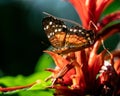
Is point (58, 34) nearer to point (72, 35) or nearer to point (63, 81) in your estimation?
point (72, 35)

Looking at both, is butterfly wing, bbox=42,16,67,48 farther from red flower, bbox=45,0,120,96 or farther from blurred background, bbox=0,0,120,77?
blurred background, bbox=0,0,120,77

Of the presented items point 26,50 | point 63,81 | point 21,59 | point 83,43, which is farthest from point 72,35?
point 26,50

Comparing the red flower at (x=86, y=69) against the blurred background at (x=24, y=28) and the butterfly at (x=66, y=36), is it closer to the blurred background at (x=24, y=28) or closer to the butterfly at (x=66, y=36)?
the butterfly at (x=66, y=36)

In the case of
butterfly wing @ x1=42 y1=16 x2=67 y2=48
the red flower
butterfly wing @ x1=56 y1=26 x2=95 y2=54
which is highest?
butterfly wing @ x1=42 y1=16 x2=67 y2=48

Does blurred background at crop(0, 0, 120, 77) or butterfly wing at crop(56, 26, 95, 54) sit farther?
blurred background at crop(0, 0, 120, 77)

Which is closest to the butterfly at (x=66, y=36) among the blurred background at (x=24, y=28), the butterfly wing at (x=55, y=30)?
the butterfly wing at (x=55, y=30)

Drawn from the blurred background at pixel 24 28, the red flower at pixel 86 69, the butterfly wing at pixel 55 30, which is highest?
the blurred background at pixel 24 28

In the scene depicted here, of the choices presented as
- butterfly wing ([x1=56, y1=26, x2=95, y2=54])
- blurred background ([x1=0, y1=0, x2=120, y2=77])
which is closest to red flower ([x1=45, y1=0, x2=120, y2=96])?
butterfly wing ([x1=56, y1=26, x2=95, y2=54])
